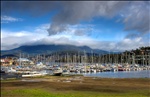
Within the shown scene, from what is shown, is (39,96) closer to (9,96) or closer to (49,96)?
(49,96)

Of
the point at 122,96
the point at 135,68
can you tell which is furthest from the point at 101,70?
the point at 122,96

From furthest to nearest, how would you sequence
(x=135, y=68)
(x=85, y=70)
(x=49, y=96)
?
1. (x=135, y=68)
2. (x=85, y=70)
3. (x=49, y=96)

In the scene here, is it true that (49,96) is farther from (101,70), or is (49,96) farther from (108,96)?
(101,70)

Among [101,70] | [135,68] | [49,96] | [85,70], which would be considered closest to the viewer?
[49,96]

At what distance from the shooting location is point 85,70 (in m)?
154

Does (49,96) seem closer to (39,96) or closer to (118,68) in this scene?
(39,96)

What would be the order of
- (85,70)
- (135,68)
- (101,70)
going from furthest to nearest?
(135,68)
(101,70)
(85,70)

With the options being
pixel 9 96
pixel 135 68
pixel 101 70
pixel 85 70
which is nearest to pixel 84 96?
pixel 9 96

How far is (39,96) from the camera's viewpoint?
38.7 m

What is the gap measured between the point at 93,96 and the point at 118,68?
5426 inches

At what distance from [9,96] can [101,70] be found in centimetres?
13008

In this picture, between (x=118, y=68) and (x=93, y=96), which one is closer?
(x=93, y=96)

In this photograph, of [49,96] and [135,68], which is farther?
[135,68]

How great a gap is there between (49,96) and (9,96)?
17.2 feet
